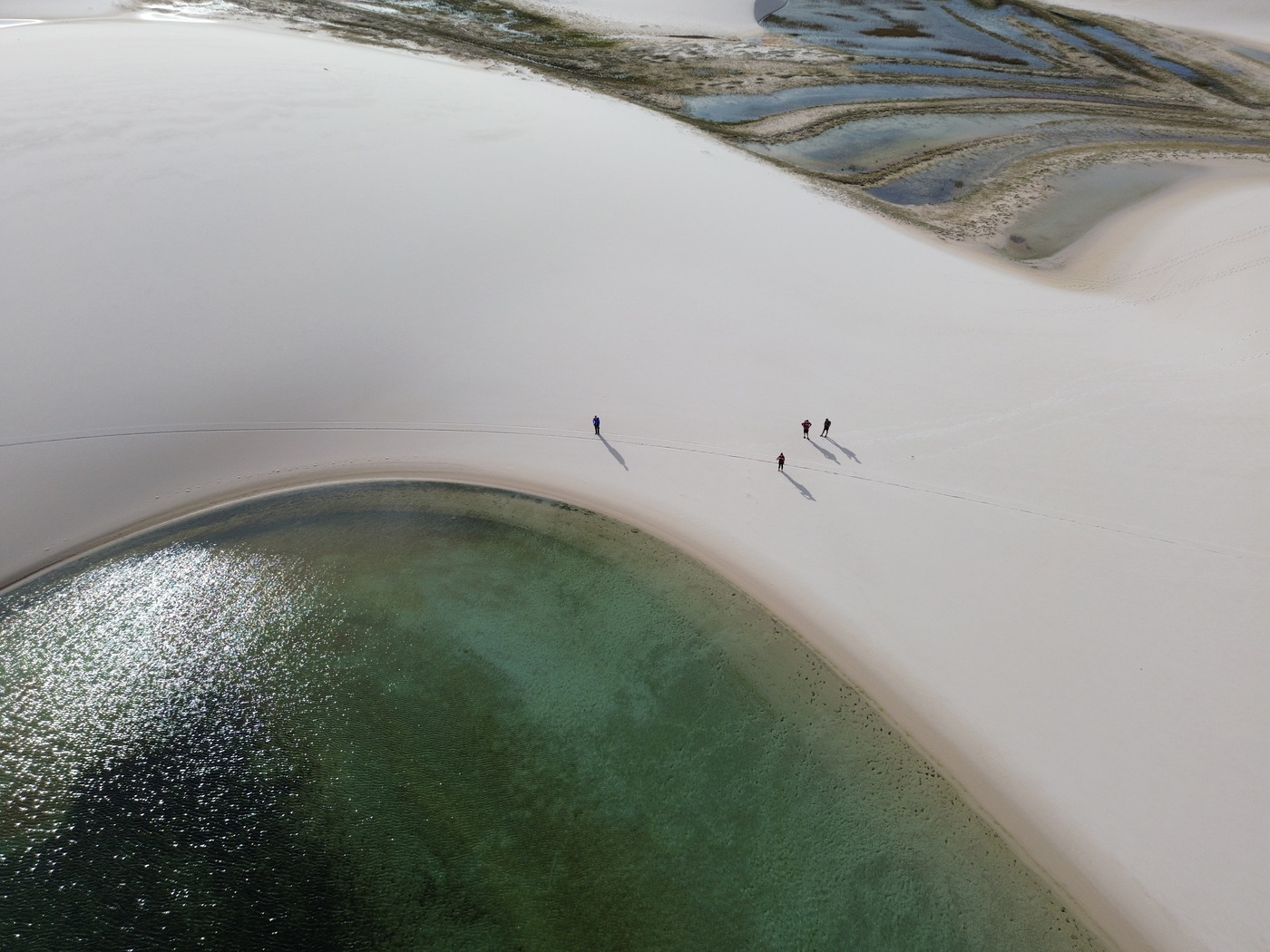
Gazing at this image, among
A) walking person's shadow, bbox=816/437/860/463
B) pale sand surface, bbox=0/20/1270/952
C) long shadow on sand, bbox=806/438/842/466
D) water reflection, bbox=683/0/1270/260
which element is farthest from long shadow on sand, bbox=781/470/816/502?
water reflection, bbox=683/0/1270/260

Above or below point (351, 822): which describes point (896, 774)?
above

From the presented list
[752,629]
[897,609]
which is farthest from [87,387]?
[897,609]

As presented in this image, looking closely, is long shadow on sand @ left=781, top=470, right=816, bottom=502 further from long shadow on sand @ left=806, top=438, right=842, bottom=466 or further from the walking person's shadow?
the walking person's shadow

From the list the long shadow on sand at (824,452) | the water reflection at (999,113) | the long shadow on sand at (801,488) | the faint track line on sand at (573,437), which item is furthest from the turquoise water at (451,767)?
the water reflection at (999,113)

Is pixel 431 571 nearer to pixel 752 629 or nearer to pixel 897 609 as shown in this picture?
pixel 752 629

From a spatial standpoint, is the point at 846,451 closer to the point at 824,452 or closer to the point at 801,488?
the point at 824,452

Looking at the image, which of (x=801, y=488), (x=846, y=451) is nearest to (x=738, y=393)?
(x=846, y=451)
